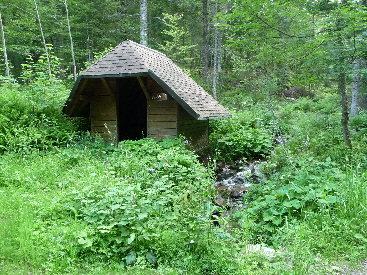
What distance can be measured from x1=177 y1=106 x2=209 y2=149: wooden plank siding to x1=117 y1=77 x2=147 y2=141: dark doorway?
210cm

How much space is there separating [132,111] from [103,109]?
2.59 metres

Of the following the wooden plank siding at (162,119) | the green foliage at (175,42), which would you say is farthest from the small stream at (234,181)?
the green foliage at (175,42)

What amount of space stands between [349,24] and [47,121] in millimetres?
7666

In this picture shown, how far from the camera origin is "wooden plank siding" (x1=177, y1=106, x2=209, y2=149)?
8211 mm

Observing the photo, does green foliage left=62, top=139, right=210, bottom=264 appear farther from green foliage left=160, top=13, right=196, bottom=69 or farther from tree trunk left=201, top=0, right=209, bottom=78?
tree trunk left=201, top=0, right=209, bottom=78

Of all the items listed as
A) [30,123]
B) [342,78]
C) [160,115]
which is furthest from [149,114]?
[342,78]

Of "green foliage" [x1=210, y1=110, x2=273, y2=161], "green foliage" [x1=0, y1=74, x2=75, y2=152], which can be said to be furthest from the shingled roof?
"green foliage" [x1=210, y1=110, x2=273, y2=161]

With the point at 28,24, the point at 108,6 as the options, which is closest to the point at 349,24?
the point at 108,6

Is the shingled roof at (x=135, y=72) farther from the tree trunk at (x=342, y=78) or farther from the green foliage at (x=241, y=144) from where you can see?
the tree trunk at (x=342, y=78)

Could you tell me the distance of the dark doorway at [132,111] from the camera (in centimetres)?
1034

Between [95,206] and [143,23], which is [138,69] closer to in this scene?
[95,206]

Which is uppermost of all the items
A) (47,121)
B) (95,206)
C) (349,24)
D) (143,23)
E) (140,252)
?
(143,23)

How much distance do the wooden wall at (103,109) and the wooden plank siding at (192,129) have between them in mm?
2016

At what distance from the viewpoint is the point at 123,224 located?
10.4 ft
